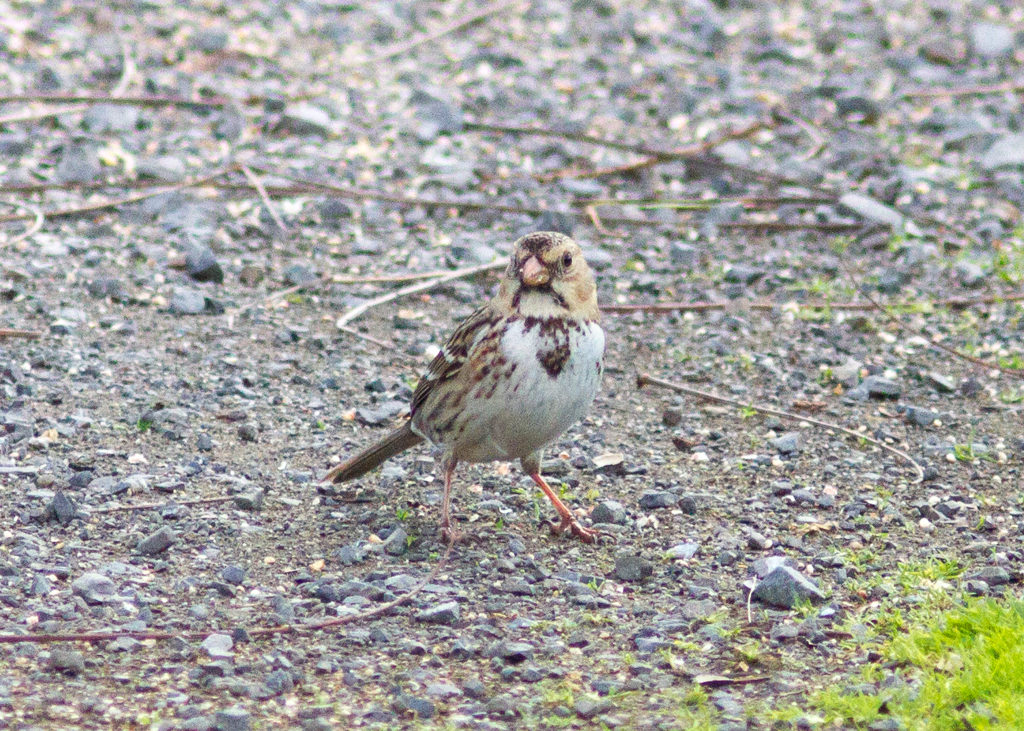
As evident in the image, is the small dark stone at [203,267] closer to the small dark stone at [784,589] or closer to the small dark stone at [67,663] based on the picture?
the small dark stone at [67,663]

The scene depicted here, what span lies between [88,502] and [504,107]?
17.9 feet

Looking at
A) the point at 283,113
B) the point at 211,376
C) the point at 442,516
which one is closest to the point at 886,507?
the point at 442,516

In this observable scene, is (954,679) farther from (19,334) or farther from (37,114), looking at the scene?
(37,114)

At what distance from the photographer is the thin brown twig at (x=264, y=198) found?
7.52 m

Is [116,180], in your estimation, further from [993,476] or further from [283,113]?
[993,476]

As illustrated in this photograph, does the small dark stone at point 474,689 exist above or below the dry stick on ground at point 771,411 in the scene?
below

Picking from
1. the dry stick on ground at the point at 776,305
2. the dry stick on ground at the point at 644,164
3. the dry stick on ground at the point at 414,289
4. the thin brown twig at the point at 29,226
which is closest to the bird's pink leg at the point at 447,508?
the dry stick on ground at the point at 414,289

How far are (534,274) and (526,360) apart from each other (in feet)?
0.91

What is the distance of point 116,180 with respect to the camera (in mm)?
7898

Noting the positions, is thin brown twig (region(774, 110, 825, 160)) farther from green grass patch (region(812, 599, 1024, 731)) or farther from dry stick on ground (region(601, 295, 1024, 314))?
green grass patch (region(812, 599, 1024, 731))

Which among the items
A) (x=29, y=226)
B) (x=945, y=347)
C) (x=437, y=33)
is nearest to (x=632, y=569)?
(x=945, y=347)

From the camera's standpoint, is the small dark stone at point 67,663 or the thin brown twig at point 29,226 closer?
the small dark stone at point 67,663

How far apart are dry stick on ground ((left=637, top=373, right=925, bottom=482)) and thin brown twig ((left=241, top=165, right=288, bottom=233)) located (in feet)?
7.89

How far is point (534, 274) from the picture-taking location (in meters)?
4.47
